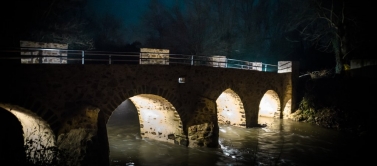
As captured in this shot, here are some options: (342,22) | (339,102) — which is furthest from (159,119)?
(342,22)

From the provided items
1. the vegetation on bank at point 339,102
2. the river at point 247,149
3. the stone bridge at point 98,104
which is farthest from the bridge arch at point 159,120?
the vegetation on bank at point 339,102

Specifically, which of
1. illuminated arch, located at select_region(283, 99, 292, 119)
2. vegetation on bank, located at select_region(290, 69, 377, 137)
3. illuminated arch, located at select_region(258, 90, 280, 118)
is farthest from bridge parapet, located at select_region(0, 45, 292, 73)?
vegetation on bank, located at select_region(290, 69, 377, 137)

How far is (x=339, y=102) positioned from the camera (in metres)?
18.9

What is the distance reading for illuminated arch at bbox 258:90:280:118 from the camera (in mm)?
20245

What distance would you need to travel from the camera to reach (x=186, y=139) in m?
12.7

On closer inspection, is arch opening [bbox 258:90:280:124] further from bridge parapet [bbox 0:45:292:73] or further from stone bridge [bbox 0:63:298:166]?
stone bridge [bbox 0:63:298:166]

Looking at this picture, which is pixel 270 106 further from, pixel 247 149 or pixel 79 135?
pixel 79 135

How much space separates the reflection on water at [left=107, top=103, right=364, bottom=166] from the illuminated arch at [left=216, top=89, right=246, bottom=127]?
54 cm

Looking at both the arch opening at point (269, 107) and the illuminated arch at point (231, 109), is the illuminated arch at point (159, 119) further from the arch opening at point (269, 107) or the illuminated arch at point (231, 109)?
the arch opening at point (269, 107)

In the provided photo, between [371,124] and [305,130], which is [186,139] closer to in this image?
[305,130]

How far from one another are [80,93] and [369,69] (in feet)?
59.5

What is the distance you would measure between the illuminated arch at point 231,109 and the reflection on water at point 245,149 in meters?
0.54

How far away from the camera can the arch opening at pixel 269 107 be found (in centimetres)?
2017

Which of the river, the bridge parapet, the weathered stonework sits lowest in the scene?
the river
